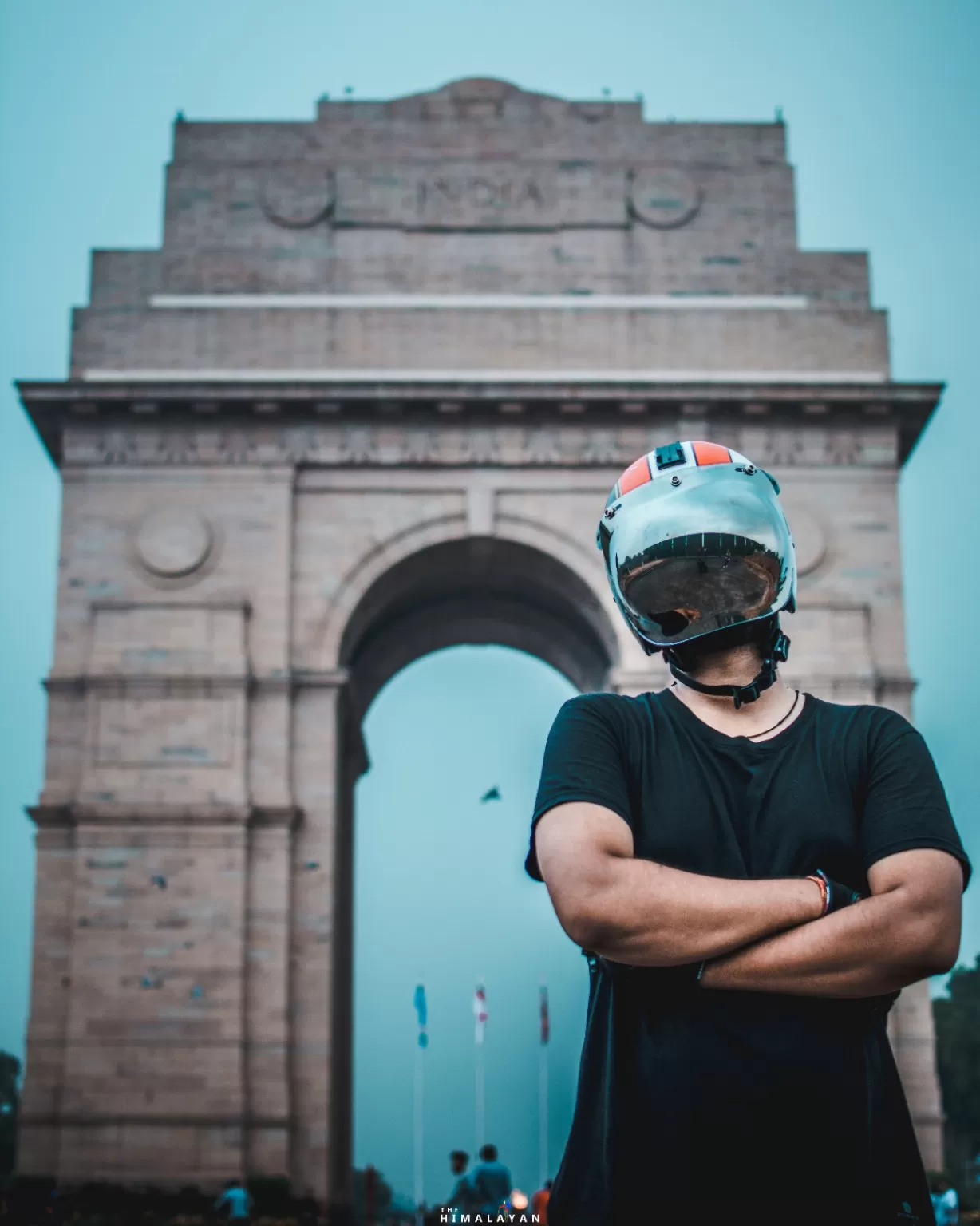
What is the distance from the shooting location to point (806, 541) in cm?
2317

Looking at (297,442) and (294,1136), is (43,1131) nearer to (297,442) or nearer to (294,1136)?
(294,1136)

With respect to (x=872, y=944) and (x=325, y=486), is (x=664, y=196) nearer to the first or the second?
(x=325, y=486)

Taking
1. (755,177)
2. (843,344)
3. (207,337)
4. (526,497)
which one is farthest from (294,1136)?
(755,177)

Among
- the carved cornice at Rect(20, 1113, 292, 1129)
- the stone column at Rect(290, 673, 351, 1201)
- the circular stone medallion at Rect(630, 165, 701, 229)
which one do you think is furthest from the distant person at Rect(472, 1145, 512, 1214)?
the circular stone medallion at Rect(630, 165, 701, 229)

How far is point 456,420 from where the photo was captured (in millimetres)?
23562

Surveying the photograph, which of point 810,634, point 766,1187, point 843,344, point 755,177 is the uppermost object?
point 755,177

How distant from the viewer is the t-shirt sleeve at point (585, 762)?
2.30 meters

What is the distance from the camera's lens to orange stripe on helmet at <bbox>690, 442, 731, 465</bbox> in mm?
2461

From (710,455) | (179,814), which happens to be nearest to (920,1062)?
(179,814)

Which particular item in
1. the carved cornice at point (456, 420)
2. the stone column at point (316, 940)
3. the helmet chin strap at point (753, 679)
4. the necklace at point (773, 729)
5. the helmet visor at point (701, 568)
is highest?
the carved cornice at point (456, 420)

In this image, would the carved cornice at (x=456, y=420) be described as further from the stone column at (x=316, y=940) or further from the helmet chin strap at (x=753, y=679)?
the helmet chin strap at (x=753, y=679)

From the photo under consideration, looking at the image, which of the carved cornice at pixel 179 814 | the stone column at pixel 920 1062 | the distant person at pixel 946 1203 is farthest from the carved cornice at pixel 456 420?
the distant person at pixel 946 1203

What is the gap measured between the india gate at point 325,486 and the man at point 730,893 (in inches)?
764

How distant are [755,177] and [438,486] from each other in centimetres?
679
